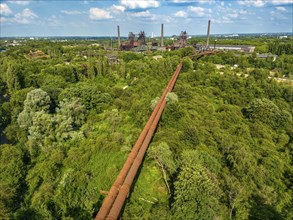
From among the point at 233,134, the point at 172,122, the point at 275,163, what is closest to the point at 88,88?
the point at 172,122

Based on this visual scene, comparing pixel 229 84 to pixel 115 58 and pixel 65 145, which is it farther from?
pixel 115 58

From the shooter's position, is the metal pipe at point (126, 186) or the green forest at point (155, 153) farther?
the green forest at point (155, 153)

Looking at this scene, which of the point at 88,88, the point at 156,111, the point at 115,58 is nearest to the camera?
the point at 156,111

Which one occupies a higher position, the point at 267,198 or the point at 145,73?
the point at 145,73

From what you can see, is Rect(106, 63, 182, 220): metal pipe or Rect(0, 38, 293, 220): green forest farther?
Rect(0, 38, 293, 220): green forest

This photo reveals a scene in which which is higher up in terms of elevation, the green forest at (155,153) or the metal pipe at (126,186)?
the metal pipe at (126,186)

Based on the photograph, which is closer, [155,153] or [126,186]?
[126,186]

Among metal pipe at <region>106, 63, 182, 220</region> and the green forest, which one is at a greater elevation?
metal pipe at <region>106, 63, 182, 220</region>

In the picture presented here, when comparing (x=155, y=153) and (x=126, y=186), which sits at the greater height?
(x=126, y=186)
